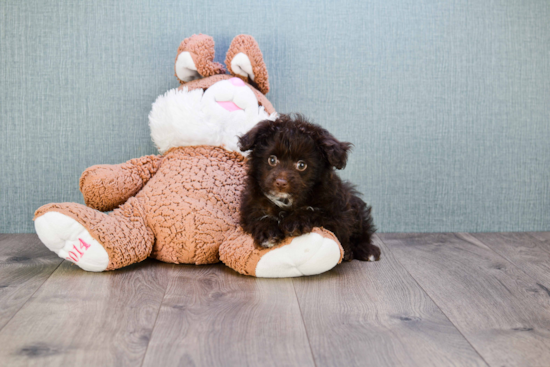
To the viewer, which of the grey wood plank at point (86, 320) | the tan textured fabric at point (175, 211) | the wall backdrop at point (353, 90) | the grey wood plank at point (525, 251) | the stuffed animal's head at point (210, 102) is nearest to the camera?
the grey wood plank at point (86, 320)

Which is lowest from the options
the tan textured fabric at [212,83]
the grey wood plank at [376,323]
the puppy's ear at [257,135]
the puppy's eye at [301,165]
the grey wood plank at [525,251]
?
the grey wood plank at [525,251]

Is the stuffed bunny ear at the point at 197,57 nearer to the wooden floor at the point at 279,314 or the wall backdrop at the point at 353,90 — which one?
the wall backdrop at the point at 353,90

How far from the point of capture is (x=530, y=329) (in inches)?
52.1

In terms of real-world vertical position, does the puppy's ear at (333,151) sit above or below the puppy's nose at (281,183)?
above

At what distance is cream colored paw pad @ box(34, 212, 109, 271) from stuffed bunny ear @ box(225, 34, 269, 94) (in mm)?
895

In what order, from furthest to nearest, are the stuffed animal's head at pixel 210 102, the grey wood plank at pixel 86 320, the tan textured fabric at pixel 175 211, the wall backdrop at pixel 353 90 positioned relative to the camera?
the wall backdrop at pixel 353 90 → the stuffed animal's head at pixel 210 102 → the tan textured fabric at pixel 175 211 → the grey wood plank at pixel 86 320

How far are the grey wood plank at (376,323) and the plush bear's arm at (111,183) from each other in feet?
2.54

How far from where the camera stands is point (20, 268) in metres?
1.80

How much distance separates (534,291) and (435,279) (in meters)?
0.31

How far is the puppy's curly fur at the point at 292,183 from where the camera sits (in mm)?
1580

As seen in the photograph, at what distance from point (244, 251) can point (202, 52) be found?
33.8 inches

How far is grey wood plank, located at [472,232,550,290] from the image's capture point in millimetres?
1828

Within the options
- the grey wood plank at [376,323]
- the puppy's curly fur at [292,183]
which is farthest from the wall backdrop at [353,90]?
the grey wood plank at [376,323]

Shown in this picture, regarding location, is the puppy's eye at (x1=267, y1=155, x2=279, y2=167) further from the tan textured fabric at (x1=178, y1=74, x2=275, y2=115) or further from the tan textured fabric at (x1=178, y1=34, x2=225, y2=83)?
the tan textured fabric at (x1=178, y1=34, x2=225, y2=83)
